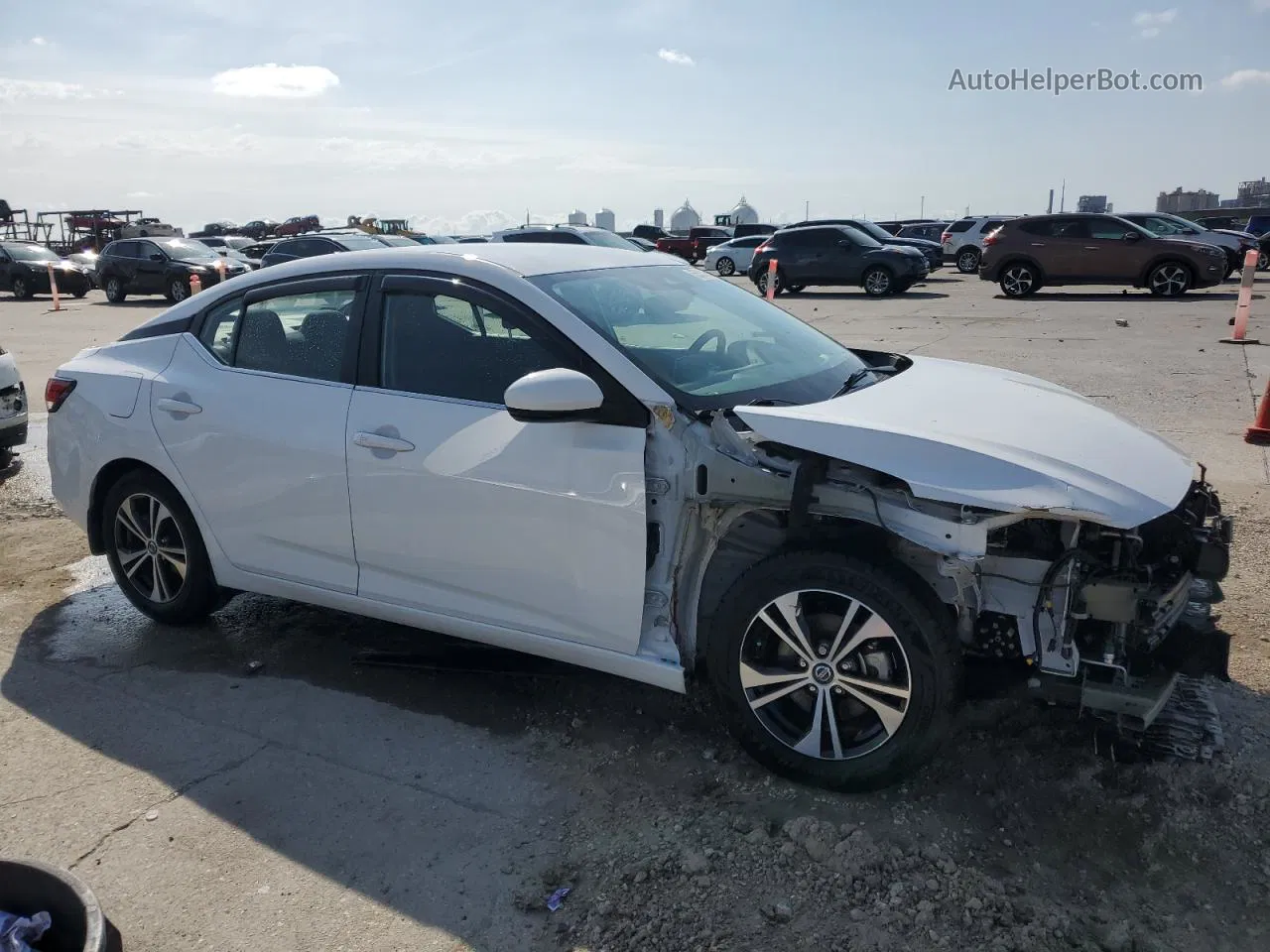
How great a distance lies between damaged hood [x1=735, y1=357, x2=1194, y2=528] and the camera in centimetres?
283

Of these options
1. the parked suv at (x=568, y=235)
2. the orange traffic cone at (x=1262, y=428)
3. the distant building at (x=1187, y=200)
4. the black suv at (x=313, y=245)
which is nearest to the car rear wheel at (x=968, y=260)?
the parked suv at (x=568, y=235)

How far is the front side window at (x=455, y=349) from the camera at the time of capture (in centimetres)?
356

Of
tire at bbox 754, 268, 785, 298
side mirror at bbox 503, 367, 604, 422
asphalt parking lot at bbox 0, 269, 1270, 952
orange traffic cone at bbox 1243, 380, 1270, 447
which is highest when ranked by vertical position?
tire at bbox 754, 268, 785, 298

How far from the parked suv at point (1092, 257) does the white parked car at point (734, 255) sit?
10.8 metres

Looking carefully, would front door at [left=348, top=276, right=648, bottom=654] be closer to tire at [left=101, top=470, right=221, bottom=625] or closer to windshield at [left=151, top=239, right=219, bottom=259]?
tire at [left=101, top=470, right=221, bottom=625]

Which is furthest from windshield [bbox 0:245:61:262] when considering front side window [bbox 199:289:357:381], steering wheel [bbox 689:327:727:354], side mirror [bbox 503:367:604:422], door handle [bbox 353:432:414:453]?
side mirror [bbox 503:367:604:422]

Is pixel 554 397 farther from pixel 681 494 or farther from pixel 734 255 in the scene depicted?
pixel 734 255

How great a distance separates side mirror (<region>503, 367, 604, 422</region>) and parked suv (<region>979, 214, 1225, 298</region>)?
18.8m

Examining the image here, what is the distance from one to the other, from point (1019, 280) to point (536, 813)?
19.8 metres

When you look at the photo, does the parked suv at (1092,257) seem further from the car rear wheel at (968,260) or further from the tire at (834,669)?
the tire at (834,669)

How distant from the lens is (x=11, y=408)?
7590mm

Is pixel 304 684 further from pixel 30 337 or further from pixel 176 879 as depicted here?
pixel 30 337

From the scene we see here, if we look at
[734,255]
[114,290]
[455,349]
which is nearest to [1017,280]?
[734,255]

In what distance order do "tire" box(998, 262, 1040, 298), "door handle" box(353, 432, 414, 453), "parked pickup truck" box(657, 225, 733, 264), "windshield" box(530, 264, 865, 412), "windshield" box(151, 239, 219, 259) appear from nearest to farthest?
"windshield" box(530, 264, 865, 412) < "door handle" box(353, 432, 414, 453) < "tire" box(998, 262, 1040, 298) < "windshield" box(151, 239, 219, 259) < "parked pickup truck" box(657, 225, 733, 264)
